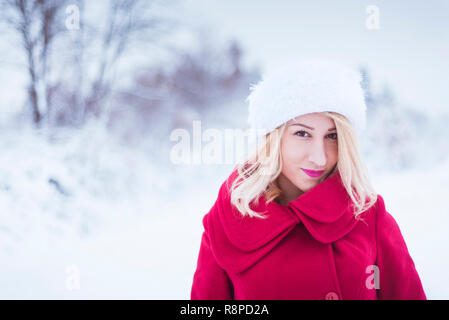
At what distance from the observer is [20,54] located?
1.35 meters

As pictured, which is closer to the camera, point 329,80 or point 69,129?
point 329,80

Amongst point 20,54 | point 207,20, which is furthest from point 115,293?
point 207,20

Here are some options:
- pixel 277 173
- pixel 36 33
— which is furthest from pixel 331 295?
pixel 36 33

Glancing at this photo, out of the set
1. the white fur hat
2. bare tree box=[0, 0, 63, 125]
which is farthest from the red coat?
bare tree box=[0, 0, 63, 125]

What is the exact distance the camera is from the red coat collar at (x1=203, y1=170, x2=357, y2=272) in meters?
0.83

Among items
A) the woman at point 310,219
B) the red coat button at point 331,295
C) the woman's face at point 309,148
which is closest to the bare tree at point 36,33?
the woman at point 310,219

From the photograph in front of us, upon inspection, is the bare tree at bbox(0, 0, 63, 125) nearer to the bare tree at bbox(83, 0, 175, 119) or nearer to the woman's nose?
the bare tree at bbox(83, 0, 175, 119)

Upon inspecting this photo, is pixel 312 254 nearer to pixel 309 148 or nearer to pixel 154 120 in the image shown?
pixel 309 148

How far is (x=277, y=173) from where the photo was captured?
91 centimetres

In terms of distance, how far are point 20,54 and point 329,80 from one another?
134 centimetres

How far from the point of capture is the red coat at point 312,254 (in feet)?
2.68

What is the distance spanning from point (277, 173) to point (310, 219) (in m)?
0.16

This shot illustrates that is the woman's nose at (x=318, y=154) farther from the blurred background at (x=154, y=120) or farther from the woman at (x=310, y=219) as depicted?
the blurred background at (x=154, y=120)

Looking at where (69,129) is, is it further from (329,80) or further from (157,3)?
(329,80)
